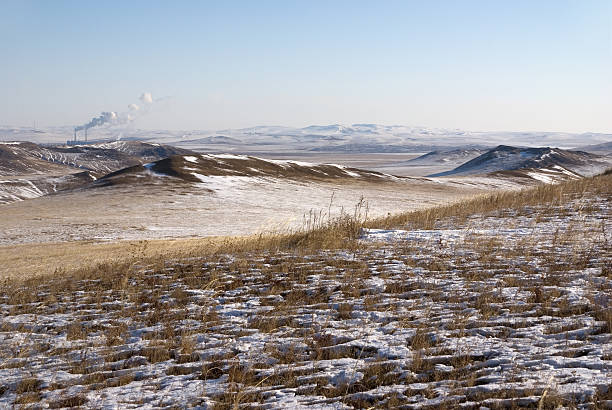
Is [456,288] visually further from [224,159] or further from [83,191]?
[224,159]

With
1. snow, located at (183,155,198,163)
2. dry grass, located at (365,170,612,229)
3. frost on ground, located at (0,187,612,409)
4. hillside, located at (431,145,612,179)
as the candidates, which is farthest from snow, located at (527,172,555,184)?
frost on ground, located at (0,187,612,409)

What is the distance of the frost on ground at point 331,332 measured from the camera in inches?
196

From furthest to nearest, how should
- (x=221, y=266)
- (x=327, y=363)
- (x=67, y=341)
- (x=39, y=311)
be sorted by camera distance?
(x=221, y=266)
(x=39, y=311)
(x=67, y=341)
(x=327, y=363)

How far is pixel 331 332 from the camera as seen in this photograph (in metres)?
6.37

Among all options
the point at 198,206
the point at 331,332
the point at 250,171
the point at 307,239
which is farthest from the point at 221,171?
the point at 331,332

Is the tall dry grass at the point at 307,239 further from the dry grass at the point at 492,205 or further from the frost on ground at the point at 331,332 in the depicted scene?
the frost on ground at the point at 331,332

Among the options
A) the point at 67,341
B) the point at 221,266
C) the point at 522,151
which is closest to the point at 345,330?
the point at 67,341

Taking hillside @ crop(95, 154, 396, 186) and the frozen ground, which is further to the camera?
hillside @ crop(95, 154, 396, 186)

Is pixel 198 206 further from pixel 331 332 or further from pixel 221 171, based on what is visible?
pixel 331 332

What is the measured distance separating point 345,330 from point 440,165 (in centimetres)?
19692

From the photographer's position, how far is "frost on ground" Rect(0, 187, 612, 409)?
499cm

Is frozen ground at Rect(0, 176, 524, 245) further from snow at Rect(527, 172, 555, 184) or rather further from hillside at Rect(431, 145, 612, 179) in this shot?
hillside at Rect(431, 145, 612, 179)

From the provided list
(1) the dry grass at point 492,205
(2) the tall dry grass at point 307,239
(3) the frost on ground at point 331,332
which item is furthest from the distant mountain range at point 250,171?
(3) the frost on ground at point 331,332

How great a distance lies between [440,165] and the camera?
195125 mm
